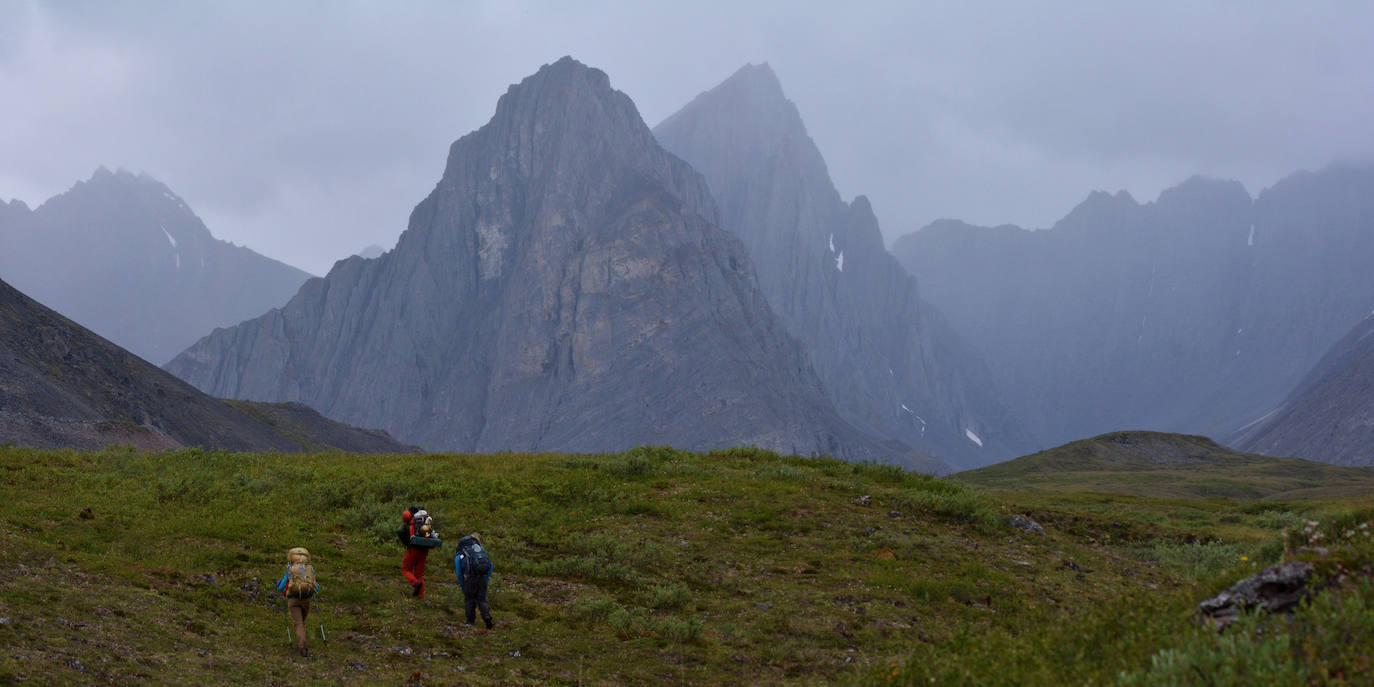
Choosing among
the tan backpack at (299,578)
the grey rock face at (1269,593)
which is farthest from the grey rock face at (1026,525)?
the tan backpack at (299,578)

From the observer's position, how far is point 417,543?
64.2 feet

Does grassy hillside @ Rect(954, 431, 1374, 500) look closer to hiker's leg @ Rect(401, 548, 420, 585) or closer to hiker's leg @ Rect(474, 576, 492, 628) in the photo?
hiker's leg @ Rect(401, 548, 420, 585)

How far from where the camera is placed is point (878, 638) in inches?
699

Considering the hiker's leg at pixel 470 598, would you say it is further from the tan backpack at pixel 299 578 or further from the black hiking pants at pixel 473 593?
the tan backpack at pixel 299 578

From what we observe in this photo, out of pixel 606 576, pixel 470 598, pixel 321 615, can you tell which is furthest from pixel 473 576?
pixel 606 576

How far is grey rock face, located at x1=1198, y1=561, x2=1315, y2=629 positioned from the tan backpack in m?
14.3

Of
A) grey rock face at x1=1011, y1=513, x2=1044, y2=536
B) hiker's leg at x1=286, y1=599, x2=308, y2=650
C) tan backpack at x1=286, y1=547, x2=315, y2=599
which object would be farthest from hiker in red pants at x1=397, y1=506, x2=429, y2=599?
grey rock face at x1=1011, y1=513, x2=1044, y2=536

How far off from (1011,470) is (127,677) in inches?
5103

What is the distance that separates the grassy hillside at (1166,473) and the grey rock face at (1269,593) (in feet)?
259

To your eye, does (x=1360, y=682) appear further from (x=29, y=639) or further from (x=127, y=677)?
(x=29, y=639)

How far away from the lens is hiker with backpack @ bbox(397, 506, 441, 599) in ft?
64.1

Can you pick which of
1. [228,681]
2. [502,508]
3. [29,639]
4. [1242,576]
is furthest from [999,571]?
[29,639]

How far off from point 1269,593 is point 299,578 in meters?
15.1

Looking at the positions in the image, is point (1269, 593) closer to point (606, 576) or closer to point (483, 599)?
point (483, 599)
